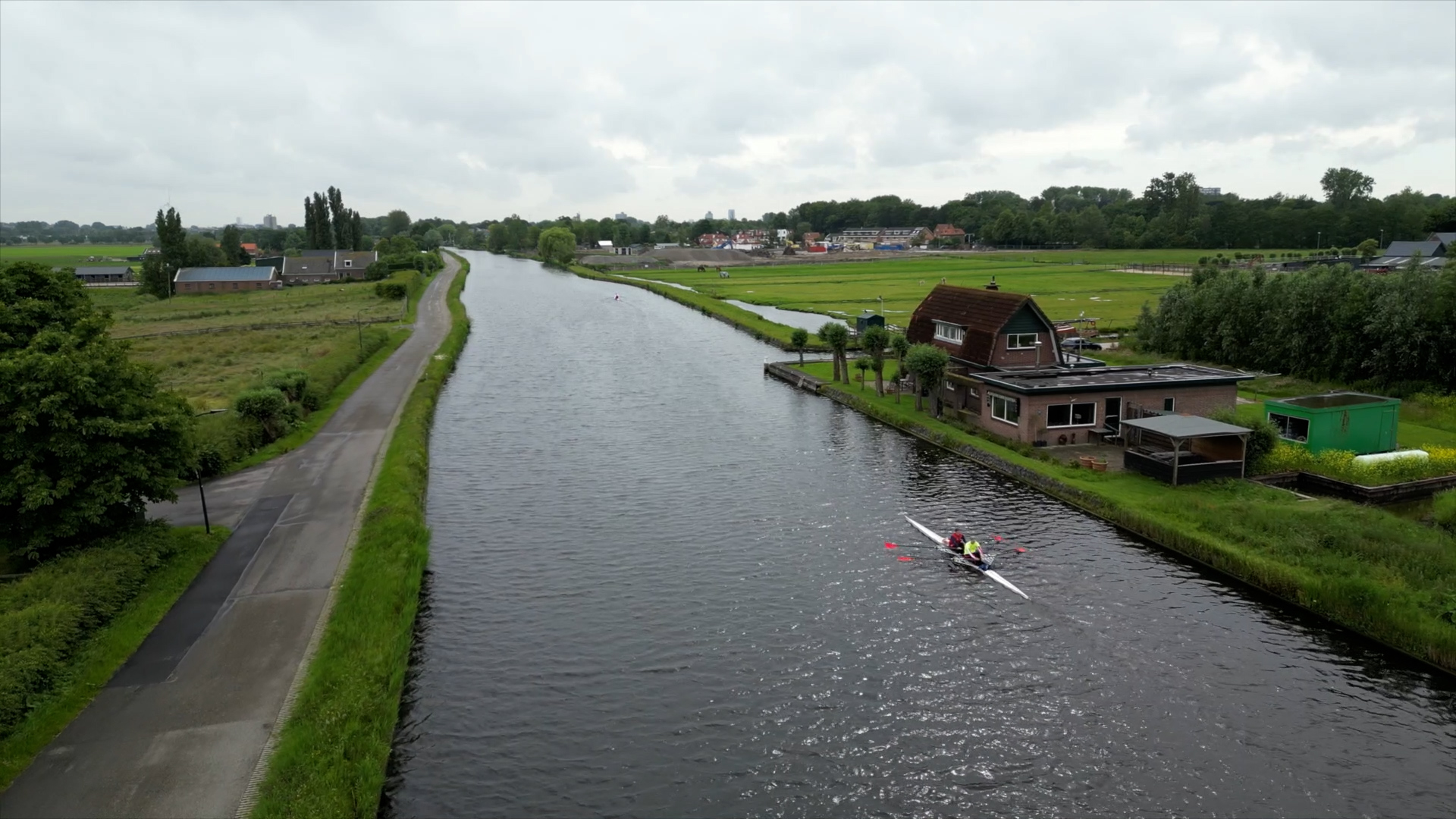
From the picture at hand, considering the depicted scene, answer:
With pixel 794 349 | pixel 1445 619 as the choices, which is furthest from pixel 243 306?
pixel 1445 619

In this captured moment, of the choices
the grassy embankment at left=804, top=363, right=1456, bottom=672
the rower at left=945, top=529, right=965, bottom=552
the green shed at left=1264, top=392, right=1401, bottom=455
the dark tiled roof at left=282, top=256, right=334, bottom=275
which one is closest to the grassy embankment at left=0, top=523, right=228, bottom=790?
the rower at left=945, top=529, right=965, bottom=552

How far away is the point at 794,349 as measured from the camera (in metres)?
80.6

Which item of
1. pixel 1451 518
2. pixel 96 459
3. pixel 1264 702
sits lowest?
pixel 1264 702

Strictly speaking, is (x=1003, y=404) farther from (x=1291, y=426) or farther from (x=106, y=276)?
(x=106, y=276)

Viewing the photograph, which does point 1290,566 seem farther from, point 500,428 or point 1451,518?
point 500,428

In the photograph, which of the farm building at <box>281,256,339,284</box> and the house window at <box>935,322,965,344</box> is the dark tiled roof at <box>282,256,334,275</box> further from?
the house window at <box>935,322,965,344</box>

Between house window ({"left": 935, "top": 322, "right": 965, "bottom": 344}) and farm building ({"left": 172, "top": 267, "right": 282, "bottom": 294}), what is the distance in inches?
5465

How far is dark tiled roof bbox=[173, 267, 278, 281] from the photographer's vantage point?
152m

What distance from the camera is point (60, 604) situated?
921 inches

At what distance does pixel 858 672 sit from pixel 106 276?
212m

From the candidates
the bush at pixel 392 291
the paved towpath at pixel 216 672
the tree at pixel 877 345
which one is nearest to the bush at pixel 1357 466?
the tree at pixel 877 345

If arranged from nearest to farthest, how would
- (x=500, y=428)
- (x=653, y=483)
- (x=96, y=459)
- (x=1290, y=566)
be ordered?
(x=96, y=459), (x=1290, y=566), (x=653, y=483), (x=500, y=428)

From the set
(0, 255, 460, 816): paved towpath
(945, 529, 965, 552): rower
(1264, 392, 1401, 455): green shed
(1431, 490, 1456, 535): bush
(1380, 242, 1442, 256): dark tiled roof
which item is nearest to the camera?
(0, 255, 460, 816): paved towpath

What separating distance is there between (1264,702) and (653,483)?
25987 millimetres
